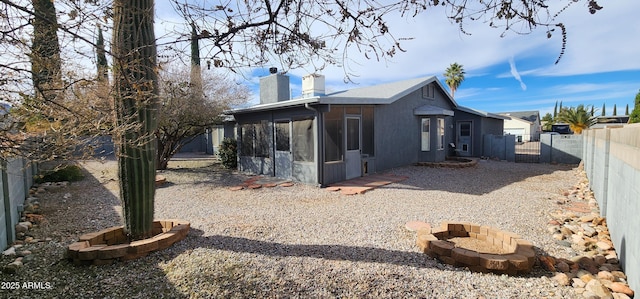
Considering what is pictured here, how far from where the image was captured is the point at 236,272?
131 inches

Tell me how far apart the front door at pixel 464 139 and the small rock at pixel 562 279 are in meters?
14.6

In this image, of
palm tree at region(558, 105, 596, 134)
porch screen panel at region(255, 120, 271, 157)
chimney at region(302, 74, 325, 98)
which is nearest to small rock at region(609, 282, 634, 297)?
porch screen panel at region(255, 120, 271, 157)

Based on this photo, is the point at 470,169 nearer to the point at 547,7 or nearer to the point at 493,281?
the point at 493,281

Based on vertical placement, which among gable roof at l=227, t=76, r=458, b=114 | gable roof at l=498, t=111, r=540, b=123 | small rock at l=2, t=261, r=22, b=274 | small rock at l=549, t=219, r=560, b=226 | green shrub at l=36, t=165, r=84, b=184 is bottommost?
small rock at l=549, t=219, r=560, b=226

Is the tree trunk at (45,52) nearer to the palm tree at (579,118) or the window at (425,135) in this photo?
the window at (425,135)

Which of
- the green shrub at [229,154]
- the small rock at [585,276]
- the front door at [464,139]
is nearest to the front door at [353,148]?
the green shrub at [229,154]

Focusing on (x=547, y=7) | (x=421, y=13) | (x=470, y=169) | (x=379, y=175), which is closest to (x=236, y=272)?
(x=421, y=13)

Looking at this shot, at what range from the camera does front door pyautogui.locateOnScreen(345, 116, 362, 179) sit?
9625mm

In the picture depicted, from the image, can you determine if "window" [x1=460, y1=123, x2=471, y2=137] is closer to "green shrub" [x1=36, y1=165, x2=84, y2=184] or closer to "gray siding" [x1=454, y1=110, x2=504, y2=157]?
"gray siding" [x1=454, y1=110, x2=504, y2=157]

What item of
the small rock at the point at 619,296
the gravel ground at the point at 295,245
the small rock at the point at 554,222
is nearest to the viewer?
the small rock at the point at 619,296

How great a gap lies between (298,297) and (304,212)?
10.7 feet

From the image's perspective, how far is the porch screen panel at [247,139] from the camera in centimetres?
1145

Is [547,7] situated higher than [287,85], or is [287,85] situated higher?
[287,85]

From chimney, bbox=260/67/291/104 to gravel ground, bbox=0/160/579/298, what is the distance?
610 centimetres
